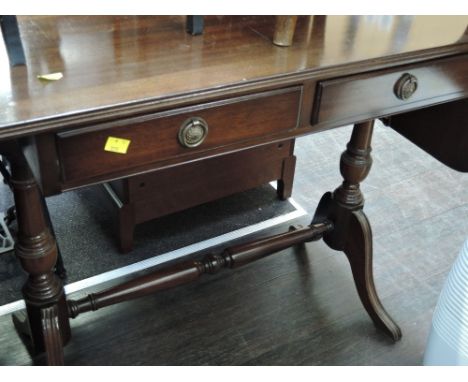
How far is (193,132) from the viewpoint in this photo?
94 cm

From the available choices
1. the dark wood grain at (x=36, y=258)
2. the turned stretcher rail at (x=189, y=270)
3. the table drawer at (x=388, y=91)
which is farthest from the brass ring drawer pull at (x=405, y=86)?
the dark wood grain at (x=36, y=258)

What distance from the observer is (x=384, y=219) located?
197 cm

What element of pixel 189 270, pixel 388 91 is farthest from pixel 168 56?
pixel 189 270

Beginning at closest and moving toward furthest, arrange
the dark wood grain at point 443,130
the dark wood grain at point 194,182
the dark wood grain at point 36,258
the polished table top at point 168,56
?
the polished table top at point 168,56 → the dark wood grain at point 36,258 → the dark wood grain at point 443,130 → the dark wood grain at point 194,182

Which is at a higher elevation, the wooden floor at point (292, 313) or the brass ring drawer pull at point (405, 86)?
the brass ring drawer pull at point (405, 86)

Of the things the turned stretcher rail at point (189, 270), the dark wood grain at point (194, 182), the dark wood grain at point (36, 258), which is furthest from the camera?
the dark wood grain at point (194, 182)

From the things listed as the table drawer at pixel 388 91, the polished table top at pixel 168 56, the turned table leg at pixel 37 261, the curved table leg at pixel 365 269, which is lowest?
the curved table leg at pixel 365 269

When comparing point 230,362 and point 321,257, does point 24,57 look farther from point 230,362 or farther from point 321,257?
point 321,257

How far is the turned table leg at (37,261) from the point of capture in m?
1.04

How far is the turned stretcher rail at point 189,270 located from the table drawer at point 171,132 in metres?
0.50

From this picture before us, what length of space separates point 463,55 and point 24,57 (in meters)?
0.82

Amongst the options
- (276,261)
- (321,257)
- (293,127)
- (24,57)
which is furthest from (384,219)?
(24,57)

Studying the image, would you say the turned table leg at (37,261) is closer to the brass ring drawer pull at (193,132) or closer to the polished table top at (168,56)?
the polished table top at (168,56)

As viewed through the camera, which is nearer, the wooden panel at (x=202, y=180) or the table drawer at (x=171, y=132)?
the table drawer at (x=171, y=132)
